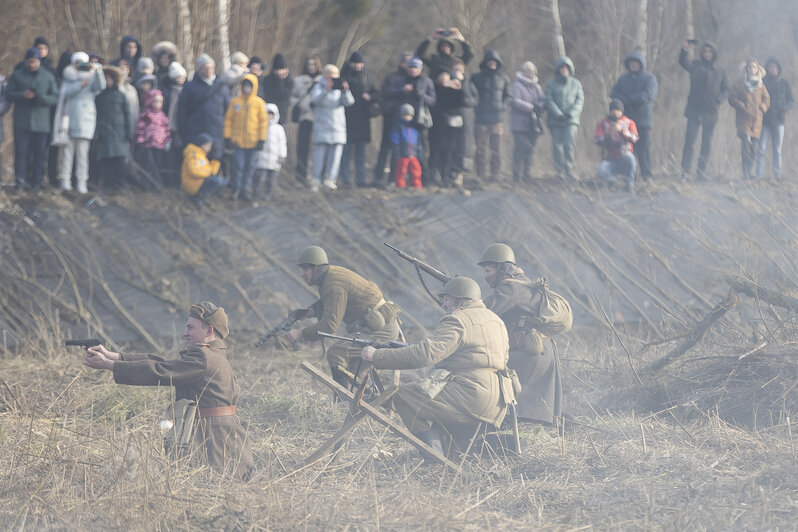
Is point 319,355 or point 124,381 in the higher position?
point 124,381

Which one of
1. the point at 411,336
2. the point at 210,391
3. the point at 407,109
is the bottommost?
the point at 411,336

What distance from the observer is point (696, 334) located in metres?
9.61

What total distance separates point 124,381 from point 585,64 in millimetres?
21510

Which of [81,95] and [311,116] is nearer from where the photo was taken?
[81,95]

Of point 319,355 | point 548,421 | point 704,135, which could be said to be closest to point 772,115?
point 704,135

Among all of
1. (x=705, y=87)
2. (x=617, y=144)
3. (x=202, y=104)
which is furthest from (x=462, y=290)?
(x=705, y=87)

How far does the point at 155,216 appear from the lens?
13.7 metres

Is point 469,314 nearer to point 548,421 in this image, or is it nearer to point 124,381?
point 548,421

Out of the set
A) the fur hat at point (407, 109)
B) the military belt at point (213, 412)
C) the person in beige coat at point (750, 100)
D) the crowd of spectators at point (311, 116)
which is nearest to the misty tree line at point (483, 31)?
the person in beige coat at point (750, 100)

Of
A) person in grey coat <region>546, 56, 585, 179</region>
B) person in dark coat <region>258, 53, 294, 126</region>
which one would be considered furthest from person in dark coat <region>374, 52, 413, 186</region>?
person in grey coat <region>546, 56, 585, 179</region>

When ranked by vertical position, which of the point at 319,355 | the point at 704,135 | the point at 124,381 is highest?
the point at 704,135

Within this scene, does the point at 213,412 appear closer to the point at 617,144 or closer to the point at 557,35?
the point at 617,144

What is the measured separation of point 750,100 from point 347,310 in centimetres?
847

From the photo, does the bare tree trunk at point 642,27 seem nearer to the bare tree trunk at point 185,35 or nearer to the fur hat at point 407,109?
the bare tree trunk at point 185,35
